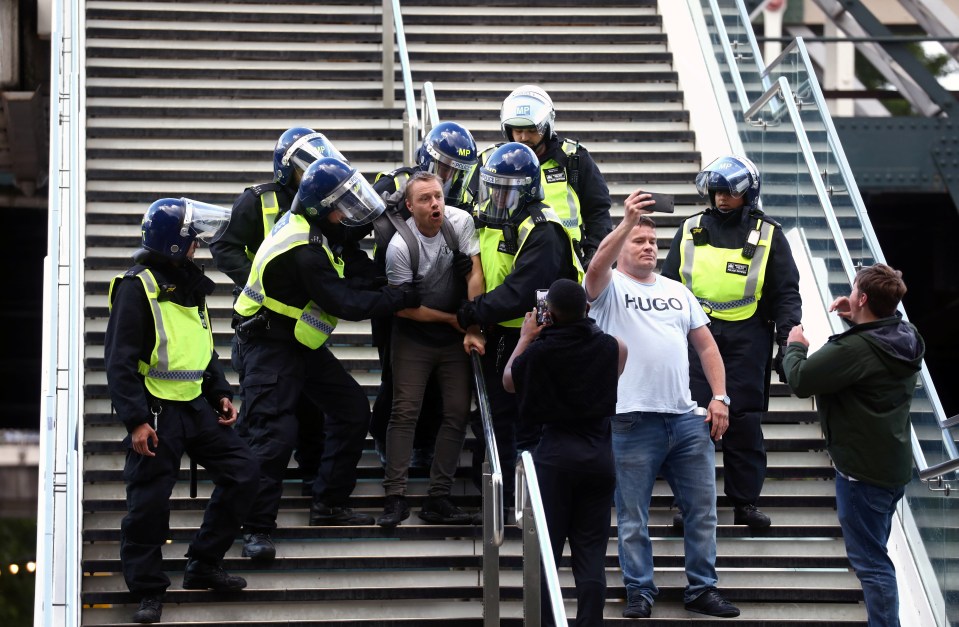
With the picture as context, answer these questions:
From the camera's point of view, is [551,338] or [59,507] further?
[59,507]

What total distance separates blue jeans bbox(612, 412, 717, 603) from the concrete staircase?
20 centimetres

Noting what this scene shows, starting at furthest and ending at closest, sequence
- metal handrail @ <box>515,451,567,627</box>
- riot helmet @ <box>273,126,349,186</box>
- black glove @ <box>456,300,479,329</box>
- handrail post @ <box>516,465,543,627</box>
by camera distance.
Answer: riot helmet @ <box>273,126,349,186</box>, black glove @ <box>456,300,479,329</box>, handrail post @ <box>516,465,543,627</box>, metal handrail @ <box>515,451,567,627</box>

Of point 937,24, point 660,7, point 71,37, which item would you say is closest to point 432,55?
point 660,7

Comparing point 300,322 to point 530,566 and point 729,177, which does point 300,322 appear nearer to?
point 530,566

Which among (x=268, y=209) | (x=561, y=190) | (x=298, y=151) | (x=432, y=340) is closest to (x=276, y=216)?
(x=268, y=209)

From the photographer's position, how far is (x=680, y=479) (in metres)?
7.28

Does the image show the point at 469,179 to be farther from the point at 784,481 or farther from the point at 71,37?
the point at 71,37

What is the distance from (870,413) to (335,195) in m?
2.67

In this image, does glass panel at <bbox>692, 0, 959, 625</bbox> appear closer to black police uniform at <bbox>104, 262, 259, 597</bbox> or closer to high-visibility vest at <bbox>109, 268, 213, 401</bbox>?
black police uniform at <bbox>104, 262, 259, 597</bbox>

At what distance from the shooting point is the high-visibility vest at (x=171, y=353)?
23.3ft

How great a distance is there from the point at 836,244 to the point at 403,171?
105 inches

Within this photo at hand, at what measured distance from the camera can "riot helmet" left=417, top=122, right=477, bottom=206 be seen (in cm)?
795

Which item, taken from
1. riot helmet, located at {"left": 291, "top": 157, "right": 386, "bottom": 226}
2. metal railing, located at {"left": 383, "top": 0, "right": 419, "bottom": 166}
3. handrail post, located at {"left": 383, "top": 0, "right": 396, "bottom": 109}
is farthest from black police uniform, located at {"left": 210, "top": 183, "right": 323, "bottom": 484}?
handrail post, located at {"left": 383, "top": 0, "right": 396, "bottom": 109}

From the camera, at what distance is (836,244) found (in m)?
9.05
